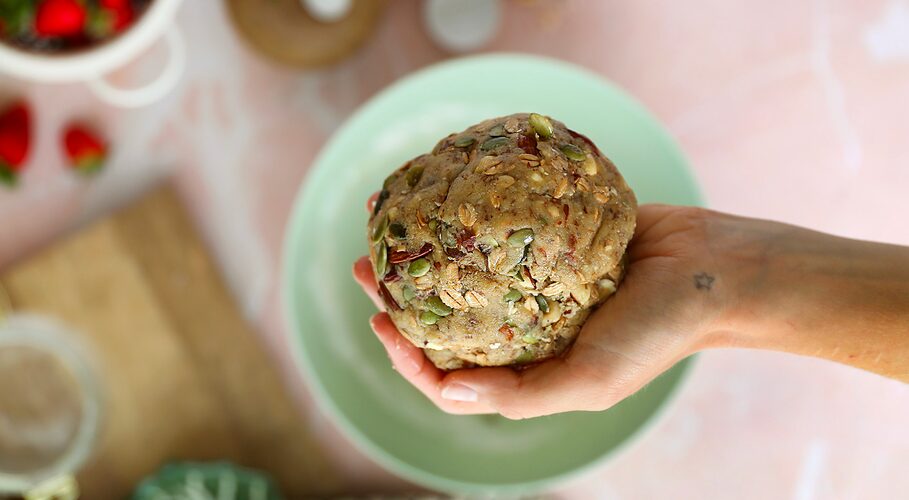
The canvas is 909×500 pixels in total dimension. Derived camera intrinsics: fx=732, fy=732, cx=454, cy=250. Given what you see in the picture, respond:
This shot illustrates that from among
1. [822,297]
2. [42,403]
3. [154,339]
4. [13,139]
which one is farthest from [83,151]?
[822,297]

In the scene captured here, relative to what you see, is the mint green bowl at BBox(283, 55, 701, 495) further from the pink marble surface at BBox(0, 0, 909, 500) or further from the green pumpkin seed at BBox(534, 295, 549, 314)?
the green pumpkin seed at BBox(534, 295, 549, 314)

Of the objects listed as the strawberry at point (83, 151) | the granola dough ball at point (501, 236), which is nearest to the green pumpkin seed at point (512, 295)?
the granola dough ball at point (501, 236)

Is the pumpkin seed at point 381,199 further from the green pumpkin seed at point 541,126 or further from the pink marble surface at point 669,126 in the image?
the pink marble surface at point 669,126

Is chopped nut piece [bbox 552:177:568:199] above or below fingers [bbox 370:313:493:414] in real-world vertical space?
above

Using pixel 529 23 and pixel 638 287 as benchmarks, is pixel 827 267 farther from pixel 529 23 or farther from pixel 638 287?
pixel 529 23

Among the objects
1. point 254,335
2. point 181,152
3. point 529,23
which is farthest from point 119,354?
point 529,23

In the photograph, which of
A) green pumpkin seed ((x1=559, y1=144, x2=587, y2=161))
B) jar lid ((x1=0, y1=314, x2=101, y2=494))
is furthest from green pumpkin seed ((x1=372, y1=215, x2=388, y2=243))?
jar lid ((x1=0, y1=314, x2=101, y2=494))
